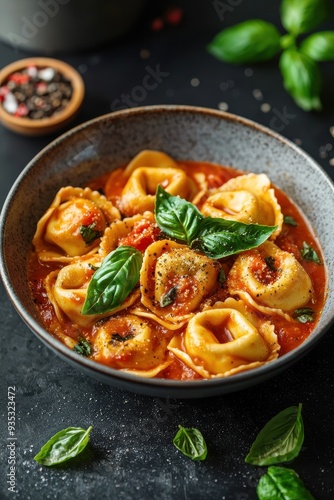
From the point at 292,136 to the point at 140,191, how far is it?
1698 millimetres

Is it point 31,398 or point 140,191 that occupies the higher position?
point 140,191

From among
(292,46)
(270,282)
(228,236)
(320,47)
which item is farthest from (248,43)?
(270,282)

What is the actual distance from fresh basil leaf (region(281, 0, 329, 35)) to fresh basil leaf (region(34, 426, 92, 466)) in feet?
12.8

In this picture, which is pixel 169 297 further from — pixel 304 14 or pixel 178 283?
pixel 304 14

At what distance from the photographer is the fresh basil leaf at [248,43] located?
21.4 feet

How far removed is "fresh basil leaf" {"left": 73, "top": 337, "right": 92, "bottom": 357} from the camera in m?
4.45

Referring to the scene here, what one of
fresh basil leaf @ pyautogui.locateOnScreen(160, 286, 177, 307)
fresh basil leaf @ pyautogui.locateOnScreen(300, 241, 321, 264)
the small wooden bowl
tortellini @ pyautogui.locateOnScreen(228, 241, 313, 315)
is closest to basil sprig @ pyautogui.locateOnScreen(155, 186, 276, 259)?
tortellini @ pyautogui.locateOnScreen(228, 241, 313, 315)

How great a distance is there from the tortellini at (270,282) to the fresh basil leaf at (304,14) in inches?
98.0

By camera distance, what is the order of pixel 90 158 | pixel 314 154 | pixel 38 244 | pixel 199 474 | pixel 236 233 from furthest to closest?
pixel 314 154 < pixel 90 158 < pixel 38 244 < pixel 236 233 < pixel 199 474

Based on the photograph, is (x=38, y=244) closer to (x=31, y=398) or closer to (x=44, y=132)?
(x=31, y=398)

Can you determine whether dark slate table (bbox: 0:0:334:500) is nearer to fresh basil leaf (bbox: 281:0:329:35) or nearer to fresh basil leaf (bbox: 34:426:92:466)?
fresh basil leaf (bbox: 34:426:92:466)

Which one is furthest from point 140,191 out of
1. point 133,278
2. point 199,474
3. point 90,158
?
point 199,474

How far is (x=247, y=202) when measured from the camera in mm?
5070

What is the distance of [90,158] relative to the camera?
546 cm
